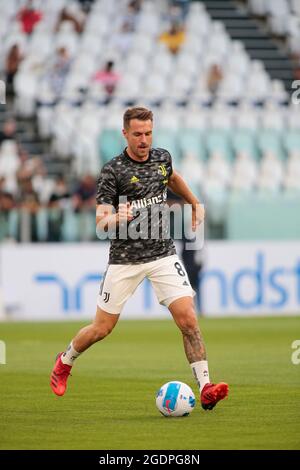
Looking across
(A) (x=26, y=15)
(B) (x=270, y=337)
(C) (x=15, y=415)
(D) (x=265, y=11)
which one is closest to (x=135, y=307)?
(B) (x=270, y=337)

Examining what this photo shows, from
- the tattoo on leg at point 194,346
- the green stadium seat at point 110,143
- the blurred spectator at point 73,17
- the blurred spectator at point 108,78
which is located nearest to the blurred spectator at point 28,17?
the blurred spectator at point 73,17

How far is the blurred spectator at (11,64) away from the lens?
25719 millimetres

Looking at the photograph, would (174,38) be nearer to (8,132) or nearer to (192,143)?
(192,143)

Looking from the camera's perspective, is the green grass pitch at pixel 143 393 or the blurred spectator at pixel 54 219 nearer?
the green grass pitch at pixel 143 393

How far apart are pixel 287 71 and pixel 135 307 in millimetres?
9301

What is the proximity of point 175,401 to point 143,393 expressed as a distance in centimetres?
176

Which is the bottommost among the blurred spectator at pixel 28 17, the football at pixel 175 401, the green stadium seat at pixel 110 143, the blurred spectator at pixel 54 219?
the football at pixel 175 401

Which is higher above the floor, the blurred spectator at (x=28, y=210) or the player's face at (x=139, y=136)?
the player's face at (x=139, y=136)

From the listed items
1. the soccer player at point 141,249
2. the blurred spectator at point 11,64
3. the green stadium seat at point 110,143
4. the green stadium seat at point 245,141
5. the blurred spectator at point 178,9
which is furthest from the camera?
the blurred spectator at point 178,9

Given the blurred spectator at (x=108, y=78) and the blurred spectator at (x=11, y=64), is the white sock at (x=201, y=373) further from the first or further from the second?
the blurred spectator at (x=108, y=78)

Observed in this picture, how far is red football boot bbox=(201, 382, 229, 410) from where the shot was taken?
9.66 m

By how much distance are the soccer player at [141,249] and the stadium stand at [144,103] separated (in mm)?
12175

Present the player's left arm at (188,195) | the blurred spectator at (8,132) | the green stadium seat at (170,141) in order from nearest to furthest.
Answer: the player's left arm at (188,195) < the blurred spectator at (8,132) < the green stadium seat at (170,141)

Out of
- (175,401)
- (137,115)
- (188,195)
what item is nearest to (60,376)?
(175,401)
